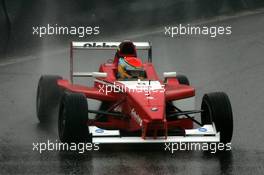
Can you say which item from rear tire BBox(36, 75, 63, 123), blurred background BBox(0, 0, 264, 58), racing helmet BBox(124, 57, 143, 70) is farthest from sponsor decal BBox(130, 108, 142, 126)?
blurred background BBox(0, 0, 264, 58)

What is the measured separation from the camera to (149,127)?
42.3 ft

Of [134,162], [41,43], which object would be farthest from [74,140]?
[41,43]

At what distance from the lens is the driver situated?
15047 millimetres

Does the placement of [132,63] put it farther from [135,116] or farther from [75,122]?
[75,122]

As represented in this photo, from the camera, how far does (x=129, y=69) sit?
15109 millimetres

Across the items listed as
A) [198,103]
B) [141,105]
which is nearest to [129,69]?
[141,105]

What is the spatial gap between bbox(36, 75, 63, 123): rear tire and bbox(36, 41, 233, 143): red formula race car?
2.38 ft

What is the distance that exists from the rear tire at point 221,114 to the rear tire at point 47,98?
3.34 meters

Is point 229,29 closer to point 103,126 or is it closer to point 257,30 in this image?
point 257,30

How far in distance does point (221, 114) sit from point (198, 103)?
3.78 metres

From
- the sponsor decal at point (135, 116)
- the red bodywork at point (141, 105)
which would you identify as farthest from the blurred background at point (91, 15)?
the sponsor decal at point (135, 116)

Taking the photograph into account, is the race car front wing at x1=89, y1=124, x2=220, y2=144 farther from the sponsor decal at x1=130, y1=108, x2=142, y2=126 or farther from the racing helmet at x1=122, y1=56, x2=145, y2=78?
the racing helmet at x1=122, y1=56, x2=145, y2=78

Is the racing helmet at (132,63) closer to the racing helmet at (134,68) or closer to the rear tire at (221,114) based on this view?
the racing helmet at (134,68)

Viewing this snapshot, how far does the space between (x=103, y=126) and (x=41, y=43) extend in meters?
8.50
